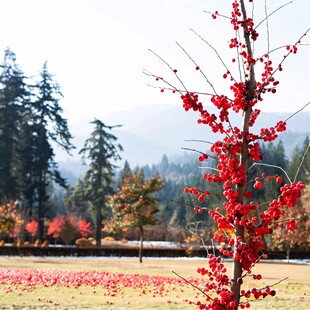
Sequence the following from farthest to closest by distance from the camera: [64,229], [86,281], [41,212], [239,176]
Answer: [41,212], [64,229], [86,281], [239,176]

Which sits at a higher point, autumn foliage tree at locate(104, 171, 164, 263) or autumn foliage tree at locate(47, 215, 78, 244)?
autumn foliage tree at locate(104, 171, 164, 263)

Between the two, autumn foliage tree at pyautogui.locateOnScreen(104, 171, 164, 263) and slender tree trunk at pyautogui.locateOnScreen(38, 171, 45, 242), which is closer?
autumn foliage tree at pyautogui.locateOnScreen(104, 171, 164, 263)

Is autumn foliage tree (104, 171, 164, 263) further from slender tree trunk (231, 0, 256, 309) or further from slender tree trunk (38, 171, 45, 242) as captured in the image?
slender tree trunk (231, 0, 256, 309)

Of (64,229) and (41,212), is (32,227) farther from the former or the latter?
(64,229)

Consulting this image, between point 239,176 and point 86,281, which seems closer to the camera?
point 239,176

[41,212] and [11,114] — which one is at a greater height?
[11,114]

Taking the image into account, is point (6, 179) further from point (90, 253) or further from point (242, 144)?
point (242, 144)

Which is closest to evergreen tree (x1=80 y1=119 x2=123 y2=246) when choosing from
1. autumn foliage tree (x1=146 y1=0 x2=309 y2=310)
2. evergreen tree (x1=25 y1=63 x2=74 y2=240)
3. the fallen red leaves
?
evergreen tree (x1=25 y1=63 x2=74 y2=240)

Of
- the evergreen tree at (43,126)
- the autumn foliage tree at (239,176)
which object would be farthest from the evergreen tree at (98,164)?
the autumn foliage tree at (239,176)

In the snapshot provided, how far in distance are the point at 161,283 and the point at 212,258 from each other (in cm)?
1568

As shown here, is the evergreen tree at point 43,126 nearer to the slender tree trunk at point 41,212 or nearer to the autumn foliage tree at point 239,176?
the slender tree trunk at point 41,212

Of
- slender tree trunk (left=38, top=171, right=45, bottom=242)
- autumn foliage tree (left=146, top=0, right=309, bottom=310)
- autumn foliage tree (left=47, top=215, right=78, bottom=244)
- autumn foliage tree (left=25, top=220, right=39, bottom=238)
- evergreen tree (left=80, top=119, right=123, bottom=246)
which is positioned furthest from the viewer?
evergreen tree (left=80, top=119, right=123, bottom=246)

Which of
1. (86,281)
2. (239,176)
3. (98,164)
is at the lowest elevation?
(86,281)

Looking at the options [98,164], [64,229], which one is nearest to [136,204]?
[64,229]
